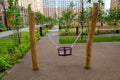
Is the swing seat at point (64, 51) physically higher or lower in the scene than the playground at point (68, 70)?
higher

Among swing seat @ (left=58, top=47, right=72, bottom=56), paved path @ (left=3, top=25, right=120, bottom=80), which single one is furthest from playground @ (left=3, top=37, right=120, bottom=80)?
swing seat @ (left=58, top=47, right=72, bottom=56)

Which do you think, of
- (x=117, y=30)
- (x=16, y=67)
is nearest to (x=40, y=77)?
(x=16, y=67)

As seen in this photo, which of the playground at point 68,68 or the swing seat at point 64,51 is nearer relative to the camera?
the playground at point 68,68

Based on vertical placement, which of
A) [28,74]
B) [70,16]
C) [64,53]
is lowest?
[28,74]

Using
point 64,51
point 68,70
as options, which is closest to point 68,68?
point 68,70

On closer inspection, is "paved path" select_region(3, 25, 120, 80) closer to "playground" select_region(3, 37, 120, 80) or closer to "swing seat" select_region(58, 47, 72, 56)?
"playground" select_region(3, 37, 120, 80)

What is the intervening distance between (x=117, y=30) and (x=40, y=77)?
56.2 ft

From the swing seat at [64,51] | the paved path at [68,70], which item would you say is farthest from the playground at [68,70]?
the swing seat at [64,51]

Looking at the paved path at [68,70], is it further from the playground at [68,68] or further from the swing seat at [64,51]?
the swing seat at [64,51]

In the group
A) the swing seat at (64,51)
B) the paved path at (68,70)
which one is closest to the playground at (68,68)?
the paved path at (68,70)

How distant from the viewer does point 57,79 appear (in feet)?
17.8

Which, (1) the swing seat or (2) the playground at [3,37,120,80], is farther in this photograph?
(1) the swing seat

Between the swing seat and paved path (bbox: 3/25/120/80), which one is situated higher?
the swing seat

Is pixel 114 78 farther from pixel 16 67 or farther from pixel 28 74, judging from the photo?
pixel 16 67
